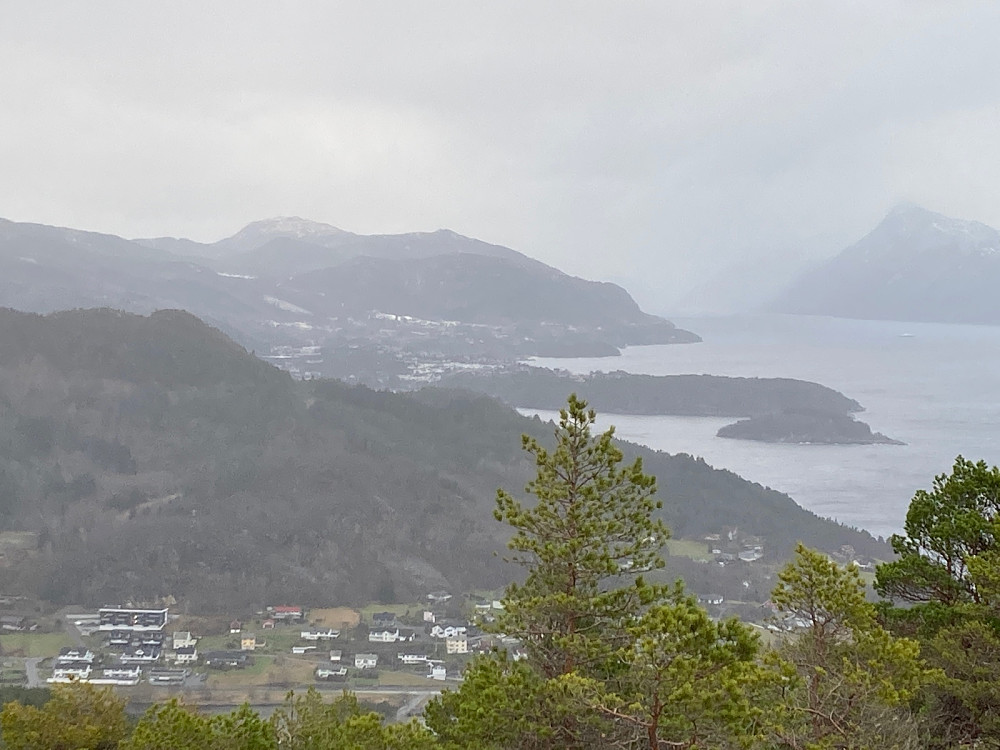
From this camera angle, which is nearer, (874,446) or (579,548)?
(579,548)

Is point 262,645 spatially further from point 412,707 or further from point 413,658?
point 412,707

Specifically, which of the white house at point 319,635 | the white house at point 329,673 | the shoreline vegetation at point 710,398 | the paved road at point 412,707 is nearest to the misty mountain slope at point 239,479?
the white house at point 319,635

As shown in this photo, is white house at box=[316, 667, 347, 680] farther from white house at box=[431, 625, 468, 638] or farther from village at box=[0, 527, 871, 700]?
white house at box=[431, 625, 468, 638]

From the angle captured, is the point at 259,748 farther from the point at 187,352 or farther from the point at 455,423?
the point at 187,352

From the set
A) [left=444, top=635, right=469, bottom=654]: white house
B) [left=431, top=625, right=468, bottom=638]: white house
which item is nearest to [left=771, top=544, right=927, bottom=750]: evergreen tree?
[left=444, top=635, right=469, bottom=654]: white house

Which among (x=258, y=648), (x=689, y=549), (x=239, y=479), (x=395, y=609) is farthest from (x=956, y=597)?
(x=239, y=479)

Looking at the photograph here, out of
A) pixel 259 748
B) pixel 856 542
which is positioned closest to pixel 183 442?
pixel 856 542
